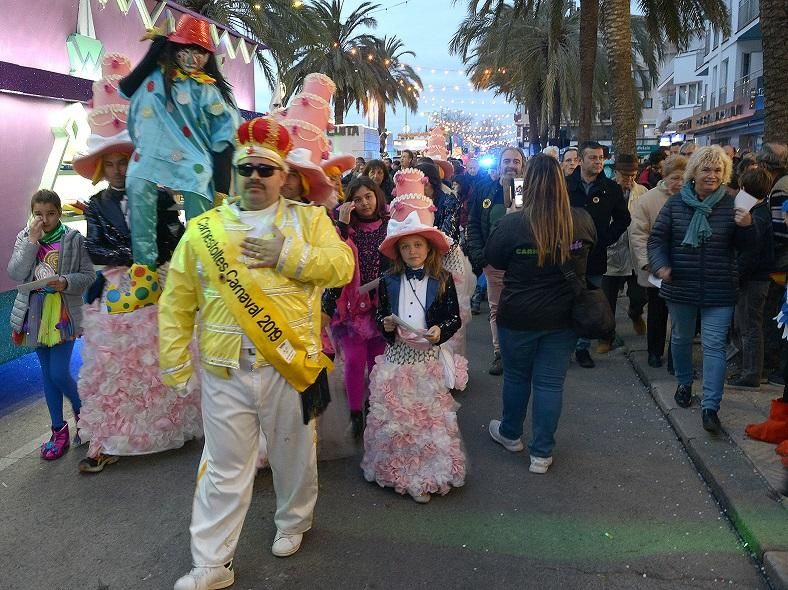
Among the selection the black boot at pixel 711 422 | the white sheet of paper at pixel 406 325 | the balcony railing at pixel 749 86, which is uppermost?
the balcony railing at pixel 749 86

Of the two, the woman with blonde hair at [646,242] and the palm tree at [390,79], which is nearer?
the woman with blonde hair at [646,242]

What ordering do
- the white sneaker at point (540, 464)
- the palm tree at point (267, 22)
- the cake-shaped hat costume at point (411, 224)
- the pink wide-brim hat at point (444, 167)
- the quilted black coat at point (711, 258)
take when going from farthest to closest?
the palm tree at point (267, 22)
the pink wide-brim hat at point (444, 167)
the quilted black coat at point (711, 258)
the white sneaker at point (540, 464)
the cake-shaped hat costume at point (411, 224)

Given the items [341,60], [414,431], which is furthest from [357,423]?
[341,60]

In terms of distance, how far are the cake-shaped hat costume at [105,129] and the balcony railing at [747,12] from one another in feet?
95.9

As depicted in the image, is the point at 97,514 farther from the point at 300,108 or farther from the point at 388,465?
the point at 300,108

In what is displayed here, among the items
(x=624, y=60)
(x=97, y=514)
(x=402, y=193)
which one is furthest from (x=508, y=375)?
(x=624, y=60)

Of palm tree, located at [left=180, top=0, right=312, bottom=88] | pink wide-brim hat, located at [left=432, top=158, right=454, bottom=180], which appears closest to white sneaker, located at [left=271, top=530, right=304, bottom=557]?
pink wide-brim hat, located at [left=432, top=158, right=454, bottom=180]

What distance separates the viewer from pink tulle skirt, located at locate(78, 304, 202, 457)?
447 centimetres

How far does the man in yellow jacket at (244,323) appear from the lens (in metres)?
2.94

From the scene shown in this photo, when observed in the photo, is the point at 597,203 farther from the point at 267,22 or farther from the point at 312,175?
the point at 267,22

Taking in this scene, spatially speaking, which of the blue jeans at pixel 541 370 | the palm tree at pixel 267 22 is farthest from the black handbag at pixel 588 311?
the palm tree at pixel 267 22

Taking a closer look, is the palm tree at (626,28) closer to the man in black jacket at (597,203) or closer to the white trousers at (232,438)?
the man in black jacket at (597,203)

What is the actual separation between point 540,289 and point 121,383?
278cm

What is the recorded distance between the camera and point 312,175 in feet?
12.5
